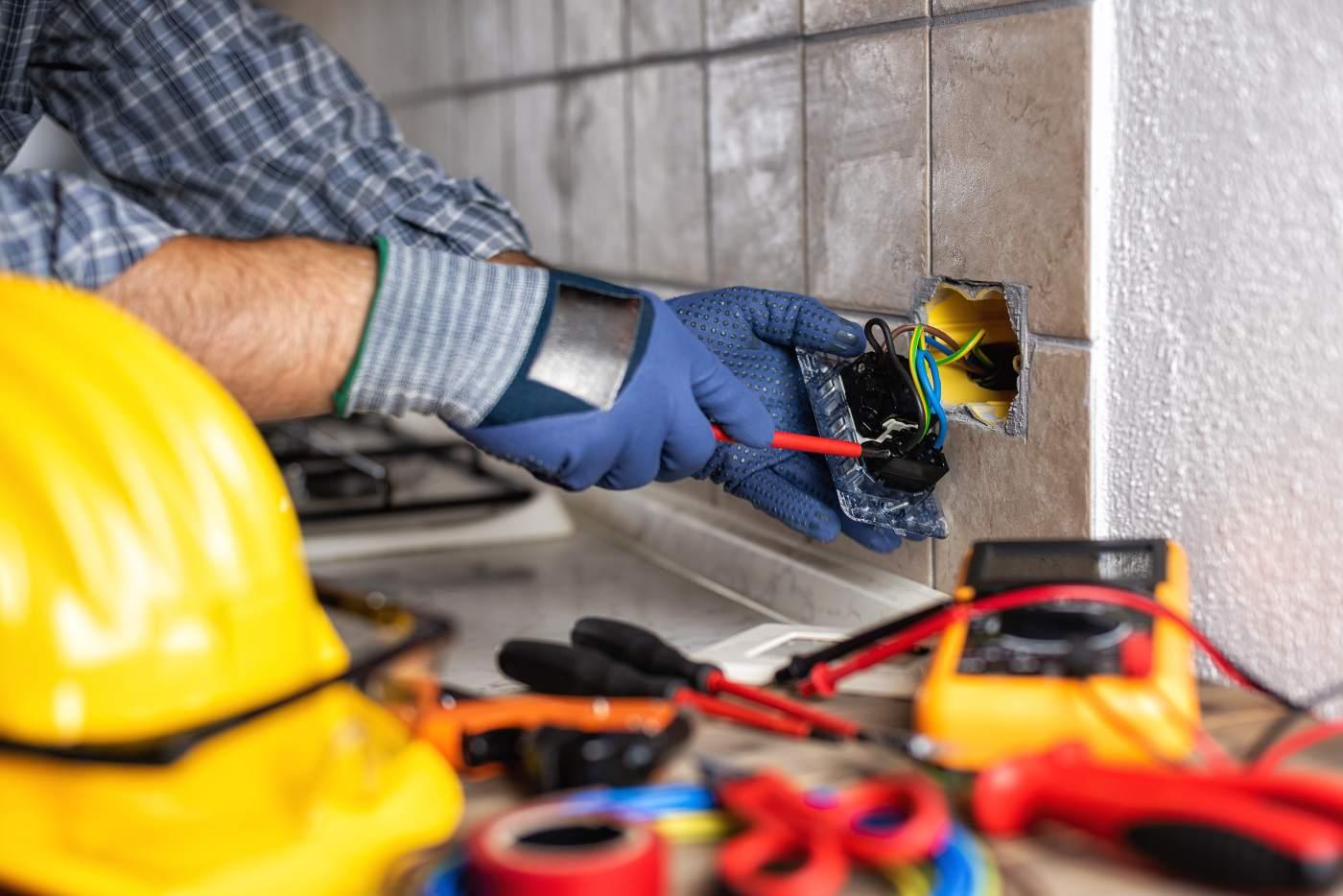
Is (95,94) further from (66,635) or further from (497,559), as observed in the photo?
(66,635)

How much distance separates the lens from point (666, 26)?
3.93 ft

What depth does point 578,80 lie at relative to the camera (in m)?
1.39

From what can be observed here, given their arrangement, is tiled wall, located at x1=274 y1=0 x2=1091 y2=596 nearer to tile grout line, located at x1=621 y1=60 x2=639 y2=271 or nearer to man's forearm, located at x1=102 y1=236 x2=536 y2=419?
tile grout line, located at x1=621 y1=60 x2=639 y2=271

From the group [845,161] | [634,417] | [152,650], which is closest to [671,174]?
[845,161]

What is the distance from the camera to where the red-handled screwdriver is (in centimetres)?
87

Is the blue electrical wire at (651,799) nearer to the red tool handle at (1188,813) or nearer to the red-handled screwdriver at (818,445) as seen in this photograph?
the red tool handle at (1188,813)

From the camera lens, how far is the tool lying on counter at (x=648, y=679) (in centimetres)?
60

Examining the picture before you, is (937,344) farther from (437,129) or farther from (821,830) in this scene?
(437,129)

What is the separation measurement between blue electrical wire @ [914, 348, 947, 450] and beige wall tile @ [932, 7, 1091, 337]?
2.4 inches

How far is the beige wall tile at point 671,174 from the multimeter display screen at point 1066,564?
58cm

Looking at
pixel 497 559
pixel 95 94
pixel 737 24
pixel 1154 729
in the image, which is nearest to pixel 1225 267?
pixel 1154 729

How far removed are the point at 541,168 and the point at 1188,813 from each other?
1.21 m

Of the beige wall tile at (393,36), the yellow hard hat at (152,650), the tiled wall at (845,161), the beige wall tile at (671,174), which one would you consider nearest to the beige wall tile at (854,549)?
the tiled wall at (845,161)

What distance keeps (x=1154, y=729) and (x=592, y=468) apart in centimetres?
38
